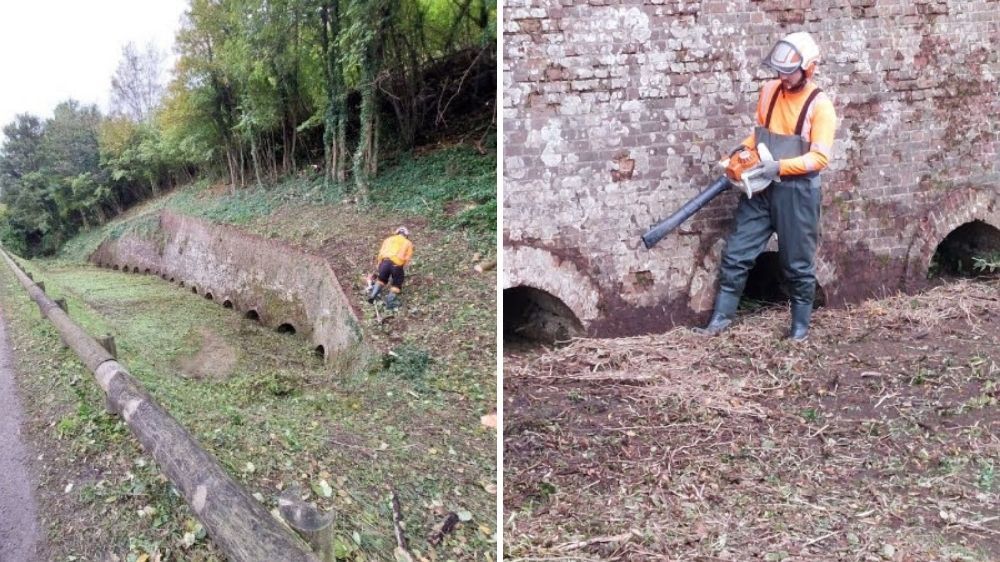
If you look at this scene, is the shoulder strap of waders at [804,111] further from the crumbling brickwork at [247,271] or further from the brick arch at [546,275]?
the crumbling brickwork at [247,271]

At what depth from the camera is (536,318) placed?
4.58 m

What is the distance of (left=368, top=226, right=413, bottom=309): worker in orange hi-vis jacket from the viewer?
5867 mm

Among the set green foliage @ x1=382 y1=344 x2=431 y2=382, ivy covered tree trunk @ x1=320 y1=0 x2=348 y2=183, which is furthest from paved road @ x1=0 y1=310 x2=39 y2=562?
ivy covered tree trunk @ x1=320 y1=0 x2=348 y2=183

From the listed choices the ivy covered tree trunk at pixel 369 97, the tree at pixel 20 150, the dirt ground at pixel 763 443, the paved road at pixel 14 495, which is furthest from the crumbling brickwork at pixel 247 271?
the dirt ground at pixel 763 443

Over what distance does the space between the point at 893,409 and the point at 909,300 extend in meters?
1.87

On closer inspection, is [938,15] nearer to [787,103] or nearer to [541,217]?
[787,103]

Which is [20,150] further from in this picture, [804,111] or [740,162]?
[804,111]

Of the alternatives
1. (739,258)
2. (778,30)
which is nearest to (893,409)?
(739,258)

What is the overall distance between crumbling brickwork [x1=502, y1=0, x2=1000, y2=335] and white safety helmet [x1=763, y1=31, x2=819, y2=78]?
71 centimetres

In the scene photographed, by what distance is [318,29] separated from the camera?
6.41 metres

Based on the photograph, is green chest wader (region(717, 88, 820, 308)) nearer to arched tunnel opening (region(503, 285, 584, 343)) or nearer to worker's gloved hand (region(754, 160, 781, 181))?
worker's gloved hand (region(754, 160, 781, 181))

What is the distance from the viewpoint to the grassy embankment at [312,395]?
289 cm

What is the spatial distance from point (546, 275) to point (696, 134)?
1.41 meters

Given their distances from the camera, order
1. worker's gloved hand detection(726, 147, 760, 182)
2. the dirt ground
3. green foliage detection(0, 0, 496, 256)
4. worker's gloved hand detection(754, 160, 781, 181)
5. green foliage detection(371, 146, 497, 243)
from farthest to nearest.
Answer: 1. green foliage detection(371, 146, 497, 243)
2. green foliage detection(0, 0, 496, 256)
3. worker's gloved hand detection(726, 147, 760, 182)
4. worker's gloved hand detection(754, 160, 781, 181)
5. the dirt ground
